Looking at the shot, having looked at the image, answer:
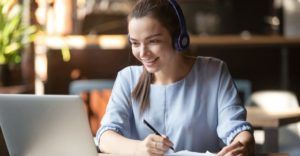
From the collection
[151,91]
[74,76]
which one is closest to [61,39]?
[74,76]

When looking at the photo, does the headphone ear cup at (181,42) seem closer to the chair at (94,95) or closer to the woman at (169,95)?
the woman at (169,95)

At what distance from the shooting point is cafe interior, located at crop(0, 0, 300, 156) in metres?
5.13

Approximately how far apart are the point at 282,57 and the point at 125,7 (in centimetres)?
173

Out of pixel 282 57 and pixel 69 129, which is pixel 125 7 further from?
pixel 69 129

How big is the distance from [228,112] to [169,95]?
22 centimetres

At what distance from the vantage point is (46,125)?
163cm

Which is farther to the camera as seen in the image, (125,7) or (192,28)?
(125,7)

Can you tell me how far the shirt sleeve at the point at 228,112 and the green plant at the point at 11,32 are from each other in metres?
1.59

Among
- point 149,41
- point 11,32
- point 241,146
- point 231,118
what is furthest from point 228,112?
point 11,32

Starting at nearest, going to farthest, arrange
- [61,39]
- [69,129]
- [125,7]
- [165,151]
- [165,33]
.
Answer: [69,129] → [165,151] → [165,33] → [61,39] → [125,7]

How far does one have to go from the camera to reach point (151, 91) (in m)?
2.11

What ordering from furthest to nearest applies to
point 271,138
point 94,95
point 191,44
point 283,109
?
1. point 191,44
2. point 94,95
3. point 283,109
4. point 271,138

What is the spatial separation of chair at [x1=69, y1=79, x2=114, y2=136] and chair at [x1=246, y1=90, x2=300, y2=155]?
85cm

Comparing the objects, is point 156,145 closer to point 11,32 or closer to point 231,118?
point 231,118
